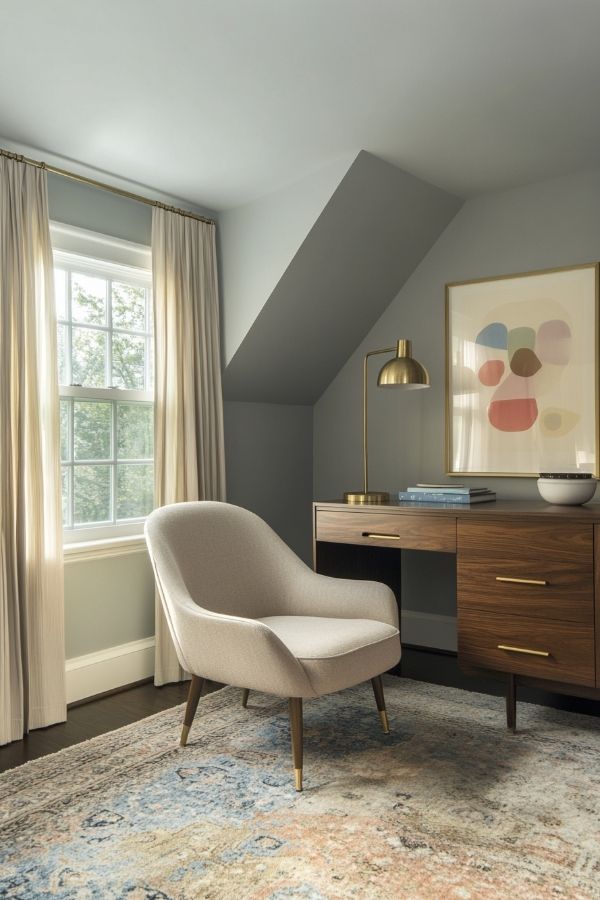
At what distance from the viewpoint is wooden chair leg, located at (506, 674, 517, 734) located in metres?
2.62

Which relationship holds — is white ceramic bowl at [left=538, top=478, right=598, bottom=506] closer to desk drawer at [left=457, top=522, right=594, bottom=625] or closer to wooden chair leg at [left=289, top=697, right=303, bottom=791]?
desk drawer at [left=457, top=522, right=594, bottom=625]

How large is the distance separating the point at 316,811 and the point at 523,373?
7.19 feet

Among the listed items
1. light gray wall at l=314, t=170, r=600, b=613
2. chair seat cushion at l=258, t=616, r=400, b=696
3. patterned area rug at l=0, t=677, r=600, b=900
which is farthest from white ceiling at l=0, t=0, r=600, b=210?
patterned area rug at l=0, t=677, r=600, b=900

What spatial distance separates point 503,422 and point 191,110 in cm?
196

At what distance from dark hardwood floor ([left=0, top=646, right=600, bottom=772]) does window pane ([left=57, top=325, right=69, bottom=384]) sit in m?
1.35

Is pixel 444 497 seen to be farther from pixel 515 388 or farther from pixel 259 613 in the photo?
pixel 259 613

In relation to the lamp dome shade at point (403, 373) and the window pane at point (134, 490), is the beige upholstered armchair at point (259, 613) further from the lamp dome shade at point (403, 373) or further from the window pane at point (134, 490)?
the lamp dome shade at point (403, 373)

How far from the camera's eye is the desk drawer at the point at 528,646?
251 centimetres

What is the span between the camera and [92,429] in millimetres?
3174

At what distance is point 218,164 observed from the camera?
302 cm

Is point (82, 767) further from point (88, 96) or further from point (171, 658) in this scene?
point (88, 96)

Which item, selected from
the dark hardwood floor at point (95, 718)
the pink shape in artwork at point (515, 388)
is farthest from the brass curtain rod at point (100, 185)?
the dark hardwood floor at point (95, 718)

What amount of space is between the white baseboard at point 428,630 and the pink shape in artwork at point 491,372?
119 cm

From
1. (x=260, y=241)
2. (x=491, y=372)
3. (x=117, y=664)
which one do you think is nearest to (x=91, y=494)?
(x=117, y=664)
